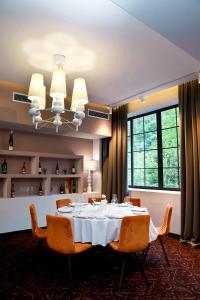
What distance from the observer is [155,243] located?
13.5 ft

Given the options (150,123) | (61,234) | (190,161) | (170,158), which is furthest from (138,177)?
(61,234)

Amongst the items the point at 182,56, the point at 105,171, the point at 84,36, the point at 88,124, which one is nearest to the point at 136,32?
the point at 84,36

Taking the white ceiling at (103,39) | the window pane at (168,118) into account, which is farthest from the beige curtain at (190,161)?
the window pane at (168,118)

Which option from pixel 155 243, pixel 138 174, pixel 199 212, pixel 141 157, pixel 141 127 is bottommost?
pixel 155 243

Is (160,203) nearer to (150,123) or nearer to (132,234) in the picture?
(150,123)

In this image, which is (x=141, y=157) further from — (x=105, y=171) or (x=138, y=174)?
(x=105, y=171)

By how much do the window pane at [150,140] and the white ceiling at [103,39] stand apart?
149cm

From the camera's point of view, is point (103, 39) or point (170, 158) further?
point (170, 158)

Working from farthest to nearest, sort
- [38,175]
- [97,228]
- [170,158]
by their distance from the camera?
[38,175] < [170,158] < [97,228]

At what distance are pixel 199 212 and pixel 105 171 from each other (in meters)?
2.79

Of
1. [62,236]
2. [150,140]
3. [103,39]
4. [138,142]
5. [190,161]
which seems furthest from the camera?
[138,142]

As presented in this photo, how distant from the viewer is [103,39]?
2.85m

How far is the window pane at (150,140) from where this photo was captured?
17.5 feet

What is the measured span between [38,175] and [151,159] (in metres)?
2.78
